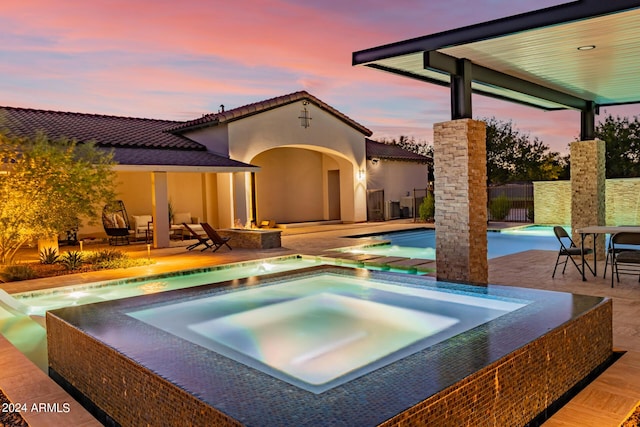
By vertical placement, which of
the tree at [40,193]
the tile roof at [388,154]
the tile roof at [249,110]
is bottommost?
the tree at [40,193]

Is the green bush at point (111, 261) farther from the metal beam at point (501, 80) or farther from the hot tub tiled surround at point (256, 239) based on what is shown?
the metal beam at point (501, 80)

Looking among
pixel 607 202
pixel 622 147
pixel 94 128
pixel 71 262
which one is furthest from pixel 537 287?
pixel 622 147

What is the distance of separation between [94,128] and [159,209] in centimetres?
509

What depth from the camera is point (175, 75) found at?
842 inches

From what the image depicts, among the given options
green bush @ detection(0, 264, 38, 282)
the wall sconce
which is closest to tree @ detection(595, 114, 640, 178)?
the wall sconce

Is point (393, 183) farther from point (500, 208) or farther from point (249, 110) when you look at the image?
point (249, 110)

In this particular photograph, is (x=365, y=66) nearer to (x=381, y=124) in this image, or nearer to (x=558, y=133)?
(x=381, y=124)

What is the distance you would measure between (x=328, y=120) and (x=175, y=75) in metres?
6.84

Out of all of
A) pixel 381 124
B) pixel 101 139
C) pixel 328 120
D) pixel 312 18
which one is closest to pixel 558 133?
pixel 381 124

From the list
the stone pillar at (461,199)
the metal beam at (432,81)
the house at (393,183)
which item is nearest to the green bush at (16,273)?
the metal beam at (432,81)

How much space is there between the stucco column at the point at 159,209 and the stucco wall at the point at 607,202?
14.6m

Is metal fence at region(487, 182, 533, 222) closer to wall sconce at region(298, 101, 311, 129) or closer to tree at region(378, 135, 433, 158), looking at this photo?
wall sconce at region(298, 101, 311, 129)

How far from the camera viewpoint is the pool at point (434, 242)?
13.6 m

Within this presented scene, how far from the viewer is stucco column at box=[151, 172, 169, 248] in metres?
14.8
